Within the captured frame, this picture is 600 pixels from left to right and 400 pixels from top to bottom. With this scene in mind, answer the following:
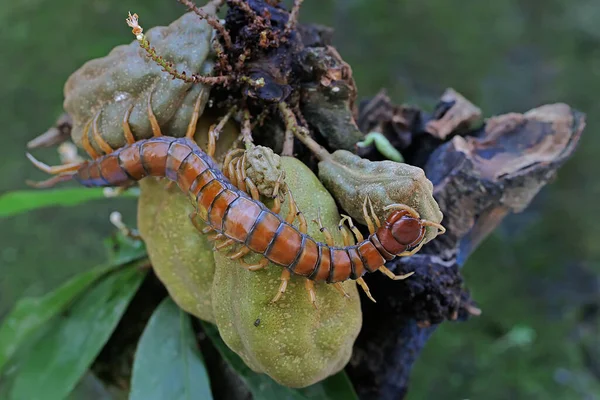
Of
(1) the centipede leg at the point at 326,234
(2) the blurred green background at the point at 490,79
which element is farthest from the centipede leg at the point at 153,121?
(2) the blurred green background at the point at 490,79

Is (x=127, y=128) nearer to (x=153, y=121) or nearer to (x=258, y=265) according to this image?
(x=153, y=121)

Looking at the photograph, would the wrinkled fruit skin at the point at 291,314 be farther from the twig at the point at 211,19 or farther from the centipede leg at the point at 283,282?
the twig at the point at 211,19

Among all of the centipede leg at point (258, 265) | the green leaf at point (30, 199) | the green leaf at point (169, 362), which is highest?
the centipede leg at point (258, 265)

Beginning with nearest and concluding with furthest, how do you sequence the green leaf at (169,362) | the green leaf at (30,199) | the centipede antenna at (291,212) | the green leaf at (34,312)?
the centipede antenna at (291,212)
the green leaf at (169,362)
the green leaf at (34,312)
the green leaf at (30,199)

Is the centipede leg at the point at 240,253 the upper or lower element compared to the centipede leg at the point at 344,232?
lower

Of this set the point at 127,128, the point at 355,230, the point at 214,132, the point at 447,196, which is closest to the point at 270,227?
the point at 355,230

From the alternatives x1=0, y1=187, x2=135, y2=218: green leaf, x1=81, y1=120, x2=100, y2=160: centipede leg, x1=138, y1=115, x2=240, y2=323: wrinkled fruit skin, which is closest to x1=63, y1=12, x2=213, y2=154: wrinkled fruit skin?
x1=81, y1=120, x2=100, y2=160: centipede leg

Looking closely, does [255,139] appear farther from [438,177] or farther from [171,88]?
[438,177]

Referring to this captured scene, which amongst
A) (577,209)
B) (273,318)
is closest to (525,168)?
(273,318)
